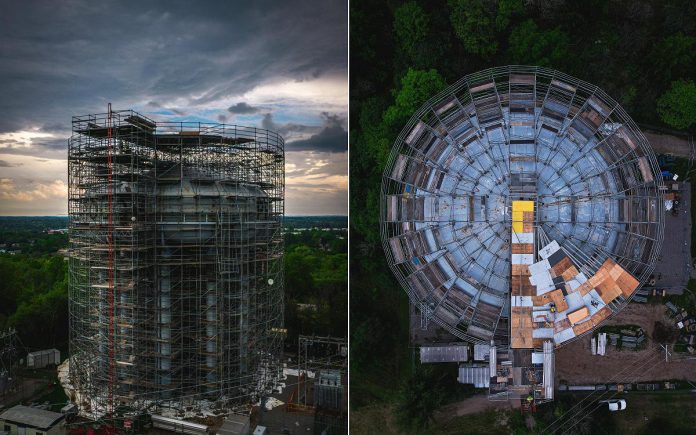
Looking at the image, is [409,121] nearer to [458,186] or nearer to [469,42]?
[458,186]

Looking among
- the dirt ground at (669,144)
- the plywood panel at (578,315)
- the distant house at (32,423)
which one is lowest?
the distant house at (32,423)

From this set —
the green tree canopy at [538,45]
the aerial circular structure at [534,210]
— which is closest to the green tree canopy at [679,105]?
the aerial circular structure at [534,210]

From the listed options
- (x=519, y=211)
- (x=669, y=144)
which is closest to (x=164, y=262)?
(x=519, y=211)

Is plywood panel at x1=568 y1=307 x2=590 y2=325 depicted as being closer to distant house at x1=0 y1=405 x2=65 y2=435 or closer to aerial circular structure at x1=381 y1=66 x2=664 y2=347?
aerial circular structure at x1=381 y1=66 x2=664 y2=347

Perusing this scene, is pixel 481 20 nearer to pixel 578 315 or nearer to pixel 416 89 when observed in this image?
pixel 416 89

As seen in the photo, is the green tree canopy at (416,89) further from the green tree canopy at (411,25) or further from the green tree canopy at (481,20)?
the green tree canopy at (481,20)
